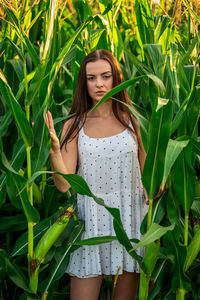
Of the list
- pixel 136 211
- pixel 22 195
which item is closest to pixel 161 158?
pixel 136 211

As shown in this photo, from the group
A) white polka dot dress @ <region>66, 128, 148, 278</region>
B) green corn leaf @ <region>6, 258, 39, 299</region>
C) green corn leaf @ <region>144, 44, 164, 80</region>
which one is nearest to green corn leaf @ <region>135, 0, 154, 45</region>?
green corn leaf @ <region>144, 44, 164, 80</region>

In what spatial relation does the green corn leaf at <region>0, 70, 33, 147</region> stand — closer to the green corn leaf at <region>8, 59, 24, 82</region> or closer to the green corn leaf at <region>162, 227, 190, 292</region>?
the green corn leaf at <region>8, 59, 24, 82</region>

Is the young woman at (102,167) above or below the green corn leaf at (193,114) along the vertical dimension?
below

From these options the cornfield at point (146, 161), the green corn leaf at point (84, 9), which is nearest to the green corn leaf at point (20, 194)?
the cornfield at point (146, 161)

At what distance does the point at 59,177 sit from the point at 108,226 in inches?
12.3

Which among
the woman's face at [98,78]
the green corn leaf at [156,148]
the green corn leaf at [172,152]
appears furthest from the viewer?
the woman's face at [98,78]

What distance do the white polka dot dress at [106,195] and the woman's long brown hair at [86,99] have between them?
5 cm

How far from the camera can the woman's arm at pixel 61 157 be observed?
5.97ft

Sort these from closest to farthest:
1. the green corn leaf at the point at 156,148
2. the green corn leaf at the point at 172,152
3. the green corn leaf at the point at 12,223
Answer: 1. the green corn leaf at the point at 172,152
2. the green corn leaf at the point at 156,148
3. the green corn leaf at the point at 12,223

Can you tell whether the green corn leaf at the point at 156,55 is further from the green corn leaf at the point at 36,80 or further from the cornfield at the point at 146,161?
the green corn leaf at the point at 36,80

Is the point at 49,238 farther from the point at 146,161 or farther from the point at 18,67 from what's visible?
the point at 18,67

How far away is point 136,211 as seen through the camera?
2.05 metres

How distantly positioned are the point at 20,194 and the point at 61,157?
23 cm

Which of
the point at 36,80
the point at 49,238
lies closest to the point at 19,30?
the point at 36,80
